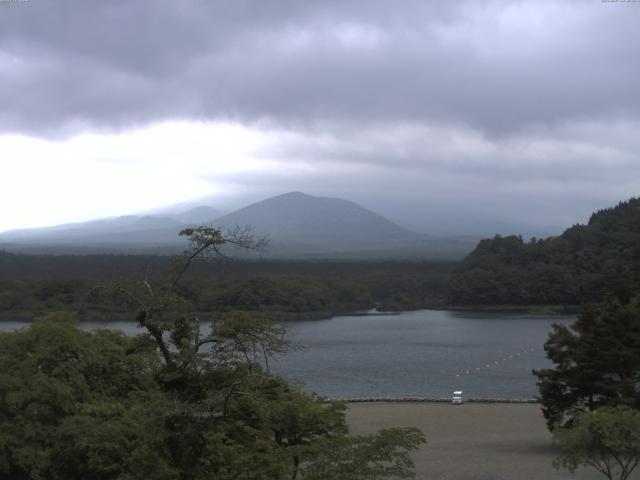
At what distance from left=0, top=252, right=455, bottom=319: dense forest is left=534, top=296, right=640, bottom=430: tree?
79.1 feet

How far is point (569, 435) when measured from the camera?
916 centimetres

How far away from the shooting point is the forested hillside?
55.8 meters

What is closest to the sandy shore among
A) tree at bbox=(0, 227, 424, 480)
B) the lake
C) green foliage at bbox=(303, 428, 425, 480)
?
the lake

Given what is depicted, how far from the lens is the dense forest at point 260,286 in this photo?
4744 cm

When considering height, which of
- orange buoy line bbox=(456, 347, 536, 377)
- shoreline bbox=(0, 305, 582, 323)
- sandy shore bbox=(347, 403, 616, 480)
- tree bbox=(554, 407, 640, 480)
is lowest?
shoreline bbox=(0, 305, 582, 323)

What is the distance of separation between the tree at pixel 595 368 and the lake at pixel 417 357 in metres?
4.88

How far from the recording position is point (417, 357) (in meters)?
29.0

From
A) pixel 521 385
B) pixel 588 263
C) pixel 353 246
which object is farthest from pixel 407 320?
pixel 353 246

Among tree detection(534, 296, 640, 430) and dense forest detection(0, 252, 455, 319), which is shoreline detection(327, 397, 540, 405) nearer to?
tree detection(534, 296, 640, 430)

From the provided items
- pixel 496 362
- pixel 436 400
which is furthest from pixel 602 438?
pixel 496 362

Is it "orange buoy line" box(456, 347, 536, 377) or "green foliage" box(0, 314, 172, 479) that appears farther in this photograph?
"orange buoy line" box(456, 347, 536, 377)

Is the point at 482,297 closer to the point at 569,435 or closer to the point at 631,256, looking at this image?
the point at 631,256

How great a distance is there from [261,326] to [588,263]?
5818 centimetres

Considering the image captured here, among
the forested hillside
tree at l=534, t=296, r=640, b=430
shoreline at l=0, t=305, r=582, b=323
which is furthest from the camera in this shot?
the forested hillside
